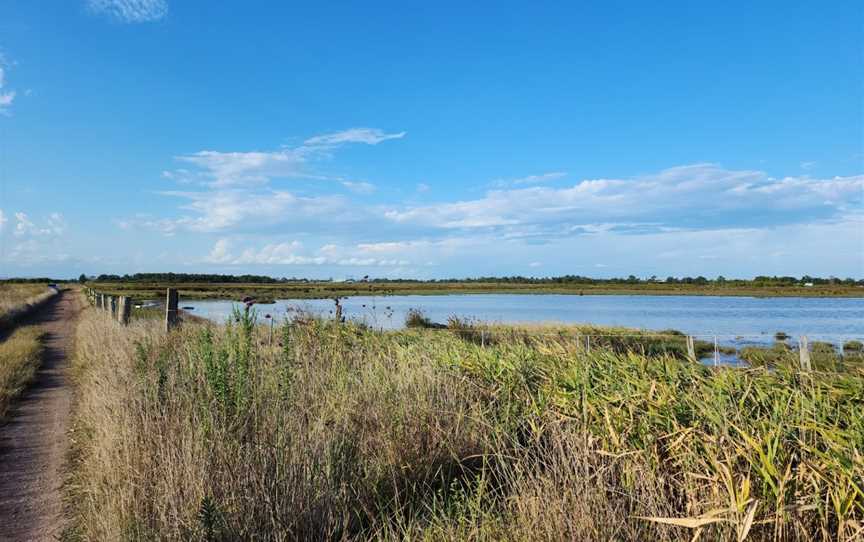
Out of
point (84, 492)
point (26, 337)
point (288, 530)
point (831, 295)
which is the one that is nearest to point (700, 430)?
point (288, 530)

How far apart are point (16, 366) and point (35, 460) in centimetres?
624

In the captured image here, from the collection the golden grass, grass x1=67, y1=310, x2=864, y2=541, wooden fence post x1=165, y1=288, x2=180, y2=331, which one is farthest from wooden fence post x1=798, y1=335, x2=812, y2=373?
the golden grass

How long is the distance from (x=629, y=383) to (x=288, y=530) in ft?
10.8

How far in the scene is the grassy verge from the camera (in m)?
8.90

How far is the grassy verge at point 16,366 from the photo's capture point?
890 centimetres

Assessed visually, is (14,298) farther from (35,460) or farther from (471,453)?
(471,453)

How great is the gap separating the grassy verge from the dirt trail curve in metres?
0.15

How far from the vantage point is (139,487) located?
402cm

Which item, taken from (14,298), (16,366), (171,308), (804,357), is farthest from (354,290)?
(804,357)

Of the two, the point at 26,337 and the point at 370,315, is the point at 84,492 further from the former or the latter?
the point at 26,337

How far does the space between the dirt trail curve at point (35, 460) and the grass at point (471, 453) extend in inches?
9.9

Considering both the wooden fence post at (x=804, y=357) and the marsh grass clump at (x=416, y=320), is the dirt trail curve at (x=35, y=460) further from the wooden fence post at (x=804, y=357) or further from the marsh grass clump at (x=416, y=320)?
the marsh grass clump at (x=416, y=320)

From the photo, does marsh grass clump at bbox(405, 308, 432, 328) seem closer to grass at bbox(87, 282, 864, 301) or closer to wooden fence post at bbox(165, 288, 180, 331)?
wooden fence post at bbox(165, 288, 180, 331)

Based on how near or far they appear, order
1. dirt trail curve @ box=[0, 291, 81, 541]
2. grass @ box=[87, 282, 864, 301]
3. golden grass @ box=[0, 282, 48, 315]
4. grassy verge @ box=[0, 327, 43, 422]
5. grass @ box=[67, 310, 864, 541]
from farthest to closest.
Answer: grass @ box=[87, 282, 864, 301] < golden grass @ box=[0, 282, 48, 315] < grassy verge @ box=[0, 327, 43, 422] < dirt trail curve @ box=[0, 291, 81, 541] < grass @ box=[67, 310, 864, 541]
